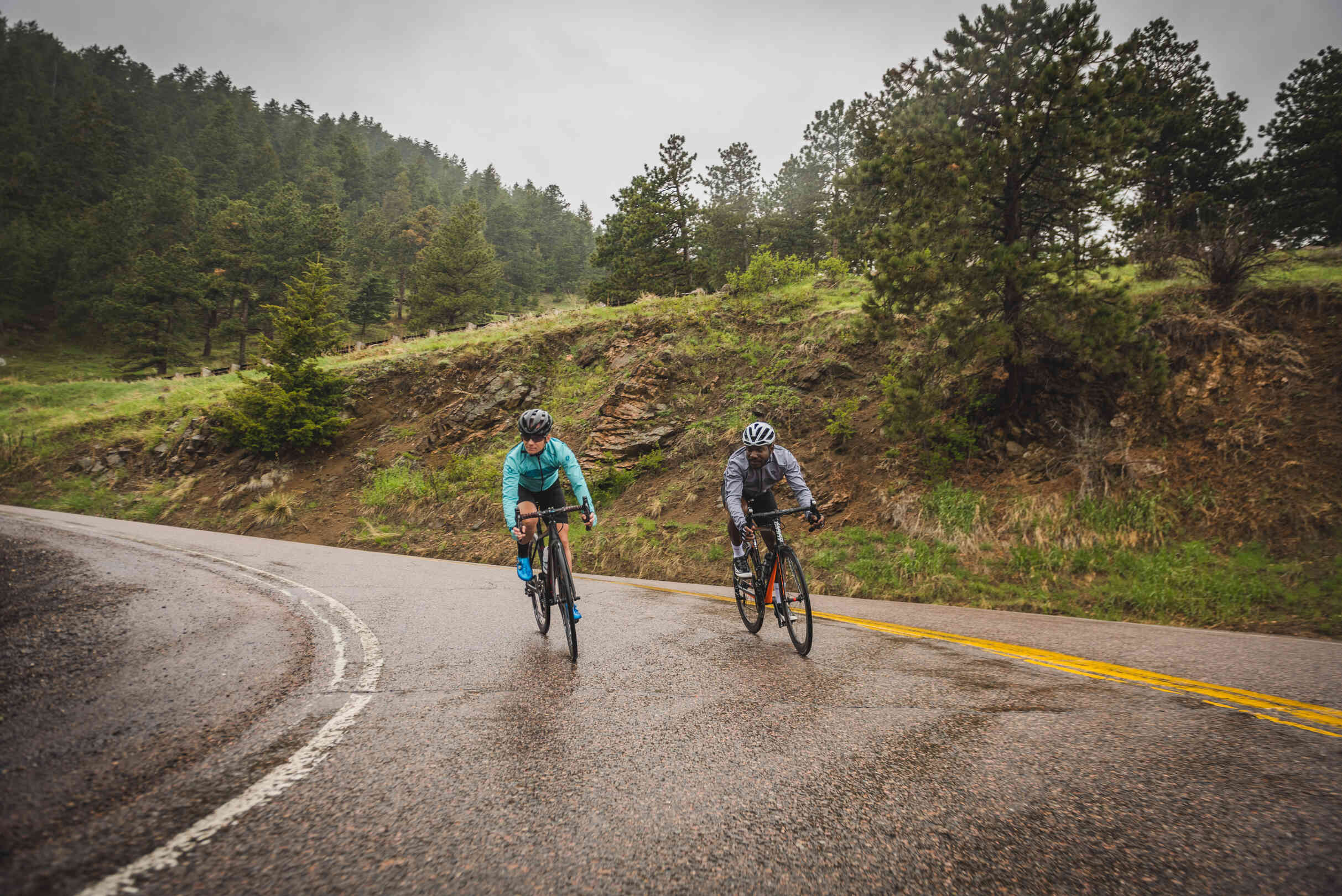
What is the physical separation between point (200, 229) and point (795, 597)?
65165 mm

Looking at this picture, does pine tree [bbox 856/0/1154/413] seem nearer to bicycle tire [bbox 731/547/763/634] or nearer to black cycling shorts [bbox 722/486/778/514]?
black cycling shorts [bbox 722/486/778/514]

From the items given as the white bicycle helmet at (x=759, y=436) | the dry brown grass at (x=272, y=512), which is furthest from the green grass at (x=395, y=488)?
the white bicycle helmet at (x=759, y=436)

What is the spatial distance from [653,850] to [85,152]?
276ft

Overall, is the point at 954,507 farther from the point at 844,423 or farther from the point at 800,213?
the point at 800,213

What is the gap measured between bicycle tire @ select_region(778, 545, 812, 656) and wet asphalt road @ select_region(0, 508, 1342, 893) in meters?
0.22

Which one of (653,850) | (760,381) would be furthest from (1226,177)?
(653,850)

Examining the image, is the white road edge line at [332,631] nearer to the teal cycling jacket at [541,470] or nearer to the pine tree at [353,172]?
the teal cycling jacket at [541,470]

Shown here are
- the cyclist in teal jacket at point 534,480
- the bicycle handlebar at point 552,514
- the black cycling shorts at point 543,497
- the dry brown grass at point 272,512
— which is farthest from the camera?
the dry brown grass at point 272,512

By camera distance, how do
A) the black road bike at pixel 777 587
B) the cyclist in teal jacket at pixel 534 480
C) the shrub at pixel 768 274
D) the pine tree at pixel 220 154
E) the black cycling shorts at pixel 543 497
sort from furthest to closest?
1. the pine tree at pixel 220 154
2. the shrub at pixel 768 274
3. the black cycling shorts at pixel 543 497
4. the cyclist in teal jacket at pixel 534 480
5. the black road bike at pixel 777 587

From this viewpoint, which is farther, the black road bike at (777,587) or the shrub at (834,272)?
the shrub at (834,272)

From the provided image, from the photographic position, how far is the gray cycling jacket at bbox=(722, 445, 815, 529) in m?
5.67

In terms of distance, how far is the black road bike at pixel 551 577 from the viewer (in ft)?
15.7

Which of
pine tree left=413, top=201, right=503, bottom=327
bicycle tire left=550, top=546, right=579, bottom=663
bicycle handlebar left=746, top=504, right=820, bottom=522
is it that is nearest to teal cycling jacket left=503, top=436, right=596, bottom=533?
bicycle tire left=550, top=546, right=579, bottom=663

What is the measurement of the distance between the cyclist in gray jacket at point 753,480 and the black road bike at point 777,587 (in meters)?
0.11
